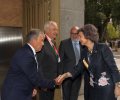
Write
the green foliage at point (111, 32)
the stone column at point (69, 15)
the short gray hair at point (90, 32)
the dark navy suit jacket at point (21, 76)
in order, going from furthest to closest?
the green foliage at point (111, 32) → the stone column at point (69, 15) → the short gray hair at point (90, 32) → the dark navy suit jacket at point (21, 76)

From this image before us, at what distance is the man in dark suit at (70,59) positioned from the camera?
8.81 metres

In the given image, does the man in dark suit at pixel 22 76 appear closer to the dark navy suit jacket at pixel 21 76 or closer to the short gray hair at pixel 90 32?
the dark navy suit jacket at pixel 21 76

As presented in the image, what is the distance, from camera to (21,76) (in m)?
5.90

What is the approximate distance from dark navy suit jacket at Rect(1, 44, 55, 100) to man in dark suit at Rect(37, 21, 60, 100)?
1.64 metres

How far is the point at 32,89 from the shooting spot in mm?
6156

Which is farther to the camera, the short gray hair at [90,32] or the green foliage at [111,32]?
the green foliage at [111,32]

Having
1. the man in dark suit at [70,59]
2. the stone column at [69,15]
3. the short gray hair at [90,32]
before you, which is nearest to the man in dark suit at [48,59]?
the man in dark suit at [70,59]

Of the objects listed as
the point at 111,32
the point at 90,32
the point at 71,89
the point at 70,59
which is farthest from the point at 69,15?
the point at 111,32

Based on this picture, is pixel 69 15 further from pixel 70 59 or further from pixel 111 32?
pixel 111 32

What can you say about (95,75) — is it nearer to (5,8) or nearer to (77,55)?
(77,55)

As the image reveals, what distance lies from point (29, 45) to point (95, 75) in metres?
1.30

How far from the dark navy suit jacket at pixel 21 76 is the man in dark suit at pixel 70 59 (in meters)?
2.82

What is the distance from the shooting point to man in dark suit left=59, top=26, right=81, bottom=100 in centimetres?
881

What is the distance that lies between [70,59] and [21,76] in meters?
3.03
